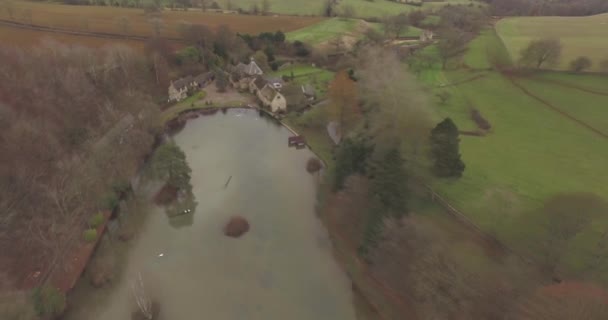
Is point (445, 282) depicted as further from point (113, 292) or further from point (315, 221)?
point (113, 292)

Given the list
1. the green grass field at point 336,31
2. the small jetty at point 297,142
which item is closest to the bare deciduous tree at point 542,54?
the small jetty at point 297,142

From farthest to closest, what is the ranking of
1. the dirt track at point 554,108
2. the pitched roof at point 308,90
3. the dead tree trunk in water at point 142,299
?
the pitched roof at point 308,90, the dirt track at point 554,108, the dead tree trunk in water at point 142,299

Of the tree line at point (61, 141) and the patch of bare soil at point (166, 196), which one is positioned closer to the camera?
the tree line at point (61, 141)

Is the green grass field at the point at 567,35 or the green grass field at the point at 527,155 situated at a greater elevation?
the green grass field at the point at 567,35

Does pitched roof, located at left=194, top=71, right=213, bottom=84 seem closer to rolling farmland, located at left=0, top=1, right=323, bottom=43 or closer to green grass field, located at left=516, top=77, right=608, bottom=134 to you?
rolling farmland, located at left=0, top=1, right=323, bottom=43

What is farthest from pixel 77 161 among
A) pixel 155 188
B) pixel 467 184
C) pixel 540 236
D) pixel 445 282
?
pixel 540 236

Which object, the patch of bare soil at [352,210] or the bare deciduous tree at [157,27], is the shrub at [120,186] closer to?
the patch of bare soil at [352,210]

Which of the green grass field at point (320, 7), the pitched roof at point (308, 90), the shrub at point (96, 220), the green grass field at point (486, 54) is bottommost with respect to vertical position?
the shrub at point (96, 220)

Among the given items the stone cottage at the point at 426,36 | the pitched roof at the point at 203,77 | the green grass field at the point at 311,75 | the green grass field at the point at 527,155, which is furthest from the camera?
the stone cottage at the point at 426,36
